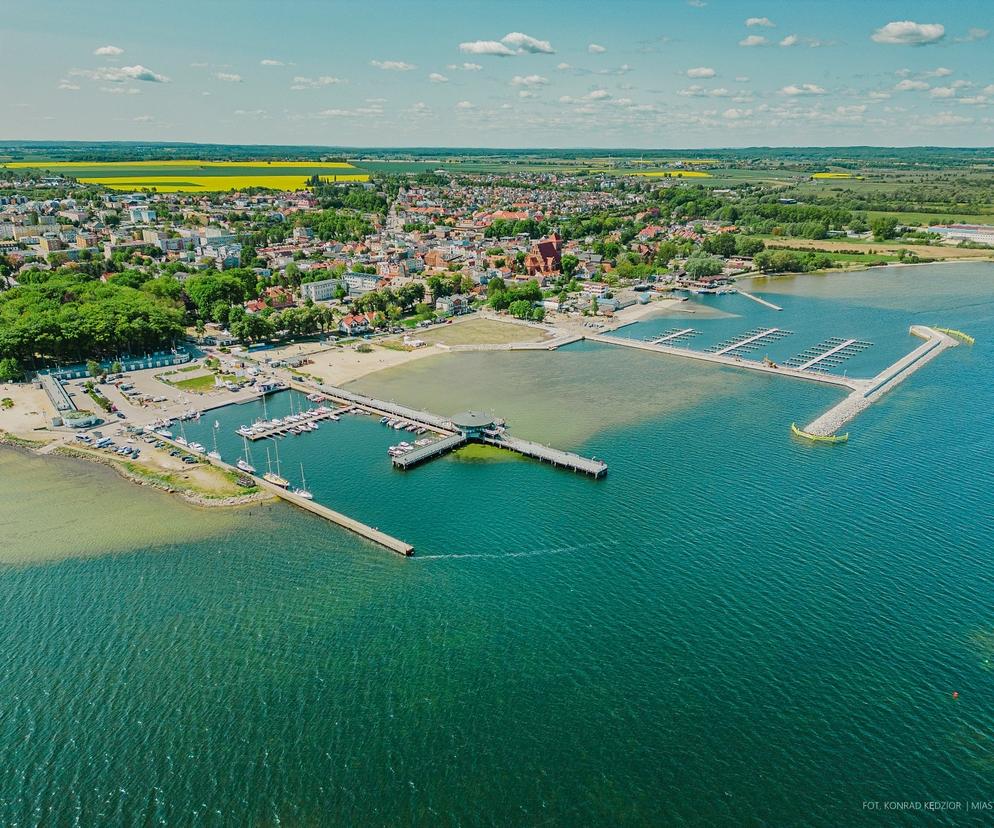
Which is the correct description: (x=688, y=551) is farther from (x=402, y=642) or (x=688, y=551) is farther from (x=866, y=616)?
(x=402, y=642)

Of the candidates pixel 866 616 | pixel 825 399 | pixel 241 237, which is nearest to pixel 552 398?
pixel 825 399

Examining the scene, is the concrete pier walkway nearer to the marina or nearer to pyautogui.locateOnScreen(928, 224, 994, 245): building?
the marina

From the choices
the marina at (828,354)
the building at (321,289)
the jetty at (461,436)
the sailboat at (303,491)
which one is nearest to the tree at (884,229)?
the marina at (828,354)

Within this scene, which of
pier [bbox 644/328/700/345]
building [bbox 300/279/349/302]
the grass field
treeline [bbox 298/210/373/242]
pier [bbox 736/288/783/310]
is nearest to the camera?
the grass field

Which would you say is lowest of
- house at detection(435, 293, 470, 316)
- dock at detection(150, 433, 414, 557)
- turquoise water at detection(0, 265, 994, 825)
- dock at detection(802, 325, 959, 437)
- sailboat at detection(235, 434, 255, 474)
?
turquoise water at detection(0, 265, 994, 825)

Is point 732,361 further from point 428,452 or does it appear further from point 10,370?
point 10,370

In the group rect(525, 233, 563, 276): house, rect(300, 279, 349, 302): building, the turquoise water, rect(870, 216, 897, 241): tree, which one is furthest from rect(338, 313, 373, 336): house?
rect(870, 216, 897, 241): tree
